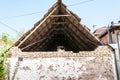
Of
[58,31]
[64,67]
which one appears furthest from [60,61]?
[58,31]

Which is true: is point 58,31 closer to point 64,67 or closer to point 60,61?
point 60,61

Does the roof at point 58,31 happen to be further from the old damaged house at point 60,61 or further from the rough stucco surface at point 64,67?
the rough stucco surface at point 64,67

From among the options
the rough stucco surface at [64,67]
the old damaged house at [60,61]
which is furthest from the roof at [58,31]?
the rough stucco surface at [64,67]

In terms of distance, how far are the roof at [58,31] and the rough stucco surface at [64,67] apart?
0.79m

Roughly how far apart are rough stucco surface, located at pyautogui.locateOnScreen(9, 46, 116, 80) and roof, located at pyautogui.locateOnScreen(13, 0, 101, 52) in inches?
31.0

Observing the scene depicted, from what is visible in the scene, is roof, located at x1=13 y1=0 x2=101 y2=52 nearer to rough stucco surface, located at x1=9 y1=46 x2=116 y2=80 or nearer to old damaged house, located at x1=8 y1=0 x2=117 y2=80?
old damaged house, located at x1=8 y1=0 x2=117 y2=80

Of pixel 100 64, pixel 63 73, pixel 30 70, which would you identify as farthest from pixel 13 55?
pixel 100 64

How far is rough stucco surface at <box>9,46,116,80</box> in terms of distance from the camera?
930cm

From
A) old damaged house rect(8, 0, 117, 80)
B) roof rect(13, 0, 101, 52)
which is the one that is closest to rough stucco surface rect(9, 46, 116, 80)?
old damaged house rect(8, 0, 117, 80)

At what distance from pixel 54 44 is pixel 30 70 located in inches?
186

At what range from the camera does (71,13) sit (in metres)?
9.52

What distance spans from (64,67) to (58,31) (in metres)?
3.07

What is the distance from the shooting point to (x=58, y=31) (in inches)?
470

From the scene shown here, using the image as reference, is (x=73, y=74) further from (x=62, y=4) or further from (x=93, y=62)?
(x=62, y=4)
